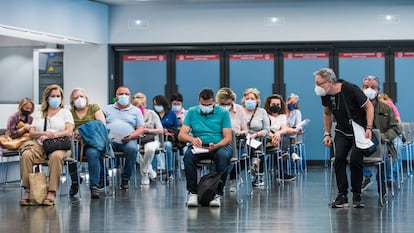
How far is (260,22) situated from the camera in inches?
563

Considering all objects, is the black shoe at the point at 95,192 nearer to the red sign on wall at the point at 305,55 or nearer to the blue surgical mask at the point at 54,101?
the blue surgical mask at the point at 54,101

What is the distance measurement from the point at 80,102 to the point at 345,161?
3.24 meters

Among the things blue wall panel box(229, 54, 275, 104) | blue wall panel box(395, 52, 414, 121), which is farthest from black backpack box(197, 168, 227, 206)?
blue wall panel box(395, 52, 414, 121)

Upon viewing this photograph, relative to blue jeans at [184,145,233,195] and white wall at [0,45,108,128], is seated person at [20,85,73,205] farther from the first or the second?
white wall at [0,45,108,128]

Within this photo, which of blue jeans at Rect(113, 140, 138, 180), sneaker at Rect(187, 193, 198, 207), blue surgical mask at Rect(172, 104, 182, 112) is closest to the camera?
sneaker at Rect(187, 193, 198, 207)

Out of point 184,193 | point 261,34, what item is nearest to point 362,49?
point 261,34

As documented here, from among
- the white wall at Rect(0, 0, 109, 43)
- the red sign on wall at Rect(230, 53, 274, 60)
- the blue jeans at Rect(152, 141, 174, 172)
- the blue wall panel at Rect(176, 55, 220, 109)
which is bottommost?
the blue jeans at Rect(152, 141, 174, 172)

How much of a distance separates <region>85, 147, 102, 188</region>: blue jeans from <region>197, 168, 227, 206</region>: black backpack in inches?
58.8

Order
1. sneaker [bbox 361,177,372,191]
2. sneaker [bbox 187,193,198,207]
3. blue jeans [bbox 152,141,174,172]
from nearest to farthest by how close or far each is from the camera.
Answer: sneaker [bbox 187,193,198,207] → sneaker [bbox 361,177,372,191] → blue jeans [bbox 152,141,174,172]

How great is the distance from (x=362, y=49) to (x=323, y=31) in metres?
0.85

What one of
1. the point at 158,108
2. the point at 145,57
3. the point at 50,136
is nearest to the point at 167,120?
the point at 158,108

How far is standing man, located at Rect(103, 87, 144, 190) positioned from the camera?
9.66 m

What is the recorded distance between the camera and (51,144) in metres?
8.32

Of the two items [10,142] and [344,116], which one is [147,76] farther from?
[344,116]
